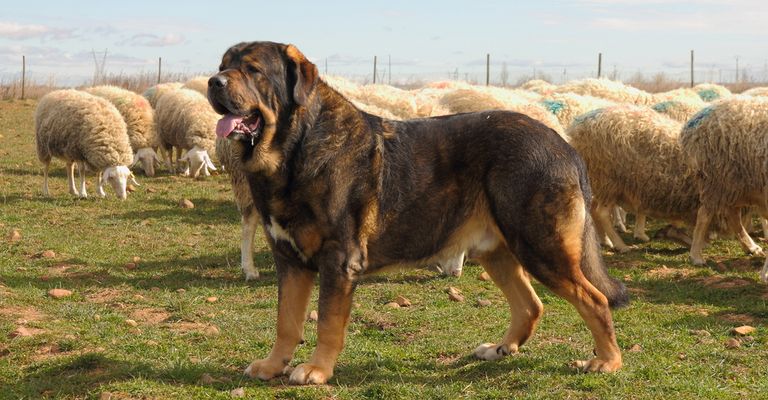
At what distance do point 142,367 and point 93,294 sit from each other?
2.79 meters

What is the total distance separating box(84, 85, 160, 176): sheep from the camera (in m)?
Answer: 16.0

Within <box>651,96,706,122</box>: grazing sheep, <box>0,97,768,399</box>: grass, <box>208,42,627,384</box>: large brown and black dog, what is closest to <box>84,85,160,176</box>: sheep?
<box>0,97,768,399</box>: grass

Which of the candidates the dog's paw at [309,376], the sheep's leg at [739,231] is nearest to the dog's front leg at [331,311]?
the dog's paw at [309,376]

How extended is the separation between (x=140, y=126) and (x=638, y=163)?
956 cm

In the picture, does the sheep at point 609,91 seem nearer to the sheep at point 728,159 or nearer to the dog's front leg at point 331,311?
the sheep at point 728,159

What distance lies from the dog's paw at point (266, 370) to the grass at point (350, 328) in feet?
0.18

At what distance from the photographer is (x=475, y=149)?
15.7 feet

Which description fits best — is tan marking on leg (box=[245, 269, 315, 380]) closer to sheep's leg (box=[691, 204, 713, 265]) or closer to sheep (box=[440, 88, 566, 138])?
sheep's leg (box=[691, 204, 713, 265])

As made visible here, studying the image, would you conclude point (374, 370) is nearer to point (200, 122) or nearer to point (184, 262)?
point (184, 262)

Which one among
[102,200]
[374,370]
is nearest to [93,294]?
[374,370]

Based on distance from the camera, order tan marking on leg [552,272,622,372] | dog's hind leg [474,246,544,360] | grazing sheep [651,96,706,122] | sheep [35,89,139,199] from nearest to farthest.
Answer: tan marking on leg [552,272,622,372] → dog's hind leg [474,246,544,360] → grazing sheep [651,96,706,122] → sheep [35,89,139,199]

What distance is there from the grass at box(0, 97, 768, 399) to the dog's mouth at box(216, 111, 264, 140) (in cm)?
133

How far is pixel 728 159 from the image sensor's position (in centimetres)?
898

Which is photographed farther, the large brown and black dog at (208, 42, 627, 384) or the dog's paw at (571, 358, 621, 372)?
the dog's paw at (571, 358, 621, 372)
